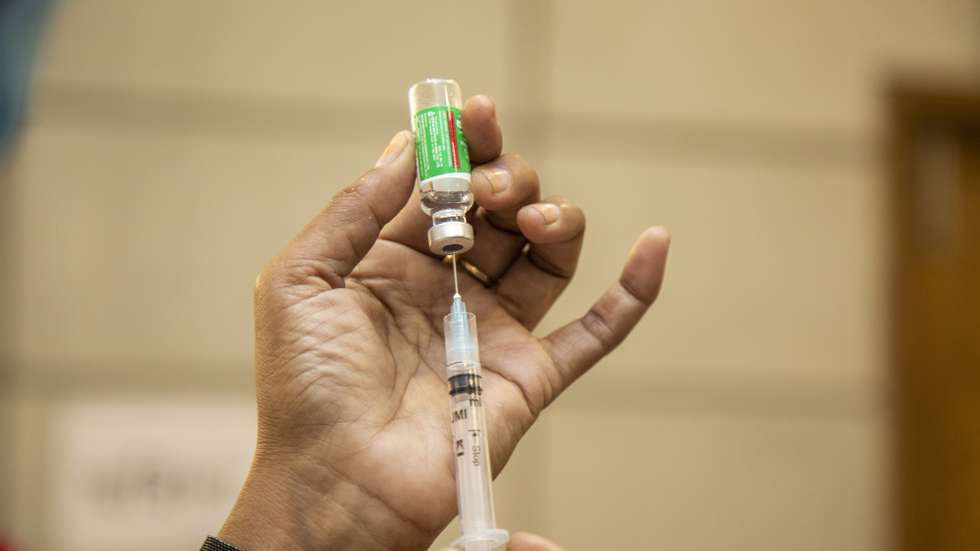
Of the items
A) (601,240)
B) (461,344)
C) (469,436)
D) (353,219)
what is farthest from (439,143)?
(601,240)

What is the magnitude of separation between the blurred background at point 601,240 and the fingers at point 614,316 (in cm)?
111

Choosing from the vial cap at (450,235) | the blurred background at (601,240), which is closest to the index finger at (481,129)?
the vial cap at (450,235)

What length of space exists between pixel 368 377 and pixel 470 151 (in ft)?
0.98

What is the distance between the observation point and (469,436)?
46.9 inches

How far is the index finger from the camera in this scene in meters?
1.21

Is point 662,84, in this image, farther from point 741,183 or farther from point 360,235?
point 360,235

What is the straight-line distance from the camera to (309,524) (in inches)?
47.1

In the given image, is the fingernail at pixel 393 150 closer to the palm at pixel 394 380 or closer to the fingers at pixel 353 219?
the fingers at pixel 353 219

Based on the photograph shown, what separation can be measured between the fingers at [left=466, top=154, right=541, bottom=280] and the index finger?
17 millimetres

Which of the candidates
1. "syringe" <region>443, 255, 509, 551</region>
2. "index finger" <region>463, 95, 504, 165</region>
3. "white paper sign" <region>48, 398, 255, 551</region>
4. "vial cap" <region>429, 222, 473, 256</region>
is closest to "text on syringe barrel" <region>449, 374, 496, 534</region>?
"syringe" <region>443, 255, 509, 551</region>

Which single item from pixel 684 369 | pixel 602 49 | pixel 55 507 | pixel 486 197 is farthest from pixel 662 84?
pixel 55 507

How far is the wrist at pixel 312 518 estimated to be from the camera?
119 cm

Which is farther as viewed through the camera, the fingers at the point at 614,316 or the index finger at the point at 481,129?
the fingers at the point at 614,316

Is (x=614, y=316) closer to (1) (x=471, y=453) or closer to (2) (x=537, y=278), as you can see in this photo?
(2) (x=537, y=278)
